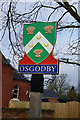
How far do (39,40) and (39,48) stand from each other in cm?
20

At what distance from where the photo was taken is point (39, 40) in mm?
4656

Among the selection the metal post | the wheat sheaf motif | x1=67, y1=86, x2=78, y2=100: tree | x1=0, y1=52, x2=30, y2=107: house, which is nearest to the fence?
x1=0, y1=52, x2=30, y2=107: house

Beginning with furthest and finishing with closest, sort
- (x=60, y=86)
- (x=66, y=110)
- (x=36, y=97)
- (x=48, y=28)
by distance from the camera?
1. (x=60, y=86)
2. (x=66, y=110)
3. (x=48, y=28)
4. (x=36, y=97)

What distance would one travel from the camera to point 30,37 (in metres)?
4.73

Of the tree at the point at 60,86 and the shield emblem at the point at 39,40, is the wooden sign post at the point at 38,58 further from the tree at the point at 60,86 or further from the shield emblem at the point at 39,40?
the tree at the point at 60,86

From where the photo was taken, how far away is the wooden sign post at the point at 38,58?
4.47m

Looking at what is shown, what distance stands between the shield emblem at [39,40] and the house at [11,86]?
12.9 m

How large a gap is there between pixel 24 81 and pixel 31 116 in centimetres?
2022

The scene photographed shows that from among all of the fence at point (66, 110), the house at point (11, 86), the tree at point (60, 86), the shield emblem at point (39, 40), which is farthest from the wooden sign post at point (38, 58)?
the tree at point (60, 86)

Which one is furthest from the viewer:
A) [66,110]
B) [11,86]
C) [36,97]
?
[11,86]

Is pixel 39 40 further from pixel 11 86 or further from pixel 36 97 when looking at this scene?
pixel 11 86

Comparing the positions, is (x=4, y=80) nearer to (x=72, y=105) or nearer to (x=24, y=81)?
(x=24, y=81)

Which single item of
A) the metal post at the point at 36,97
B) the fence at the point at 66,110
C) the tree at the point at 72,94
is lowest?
the tree at the point at 72,94

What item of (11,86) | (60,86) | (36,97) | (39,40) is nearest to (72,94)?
(60,86)
